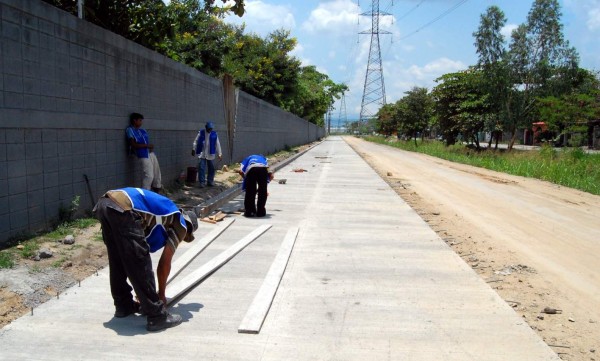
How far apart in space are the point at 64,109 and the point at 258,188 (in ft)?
12.6

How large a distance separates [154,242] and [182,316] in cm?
79

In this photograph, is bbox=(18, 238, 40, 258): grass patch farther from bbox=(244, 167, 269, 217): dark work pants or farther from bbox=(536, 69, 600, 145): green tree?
bbox=(536, 69, 600, 145): green tree

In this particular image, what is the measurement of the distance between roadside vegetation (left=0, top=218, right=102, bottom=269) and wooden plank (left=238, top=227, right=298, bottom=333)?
2.41 meters

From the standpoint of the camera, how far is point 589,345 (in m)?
4.50

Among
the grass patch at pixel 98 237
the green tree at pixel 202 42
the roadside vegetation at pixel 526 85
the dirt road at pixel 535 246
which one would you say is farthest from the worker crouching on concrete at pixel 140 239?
the roadside vegetation at pixel 526 85

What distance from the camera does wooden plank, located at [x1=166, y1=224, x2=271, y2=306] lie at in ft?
17.5

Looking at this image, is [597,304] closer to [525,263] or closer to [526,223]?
[525,263]

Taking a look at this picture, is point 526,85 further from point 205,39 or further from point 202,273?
point 202,273

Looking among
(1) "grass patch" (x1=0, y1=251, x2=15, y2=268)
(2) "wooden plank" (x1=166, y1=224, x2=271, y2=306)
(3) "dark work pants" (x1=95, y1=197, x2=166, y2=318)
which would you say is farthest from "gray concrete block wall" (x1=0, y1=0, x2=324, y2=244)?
(3) "dark work pants" (x1=95, y1=197, x2=166, y2=318)

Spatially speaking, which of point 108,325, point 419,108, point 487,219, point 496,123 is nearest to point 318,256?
point 108,325

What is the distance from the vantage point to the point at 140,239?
429cm

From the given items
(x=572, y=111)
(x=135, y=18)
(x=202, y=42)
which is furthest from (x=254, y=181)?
(x=572, y=111)

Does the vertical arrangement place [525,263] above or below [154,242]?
below

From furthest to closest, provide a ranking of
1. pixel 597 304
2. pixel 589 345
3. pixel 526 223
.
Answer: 1. pixel 526 223
2. pixel 597 304
3. pixel 589 345
